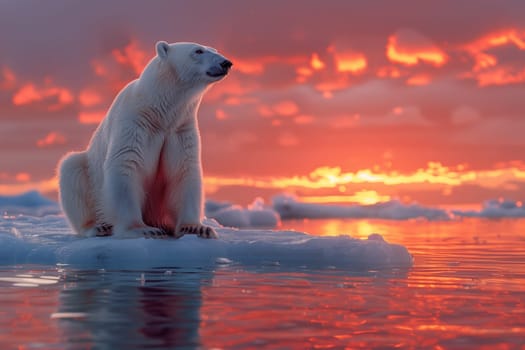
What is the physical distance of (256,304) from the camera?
199 inches

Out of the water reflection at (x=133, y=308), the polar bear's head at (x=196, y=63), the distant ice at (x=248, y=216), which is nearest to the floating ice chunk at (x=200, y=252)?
the water reflection at (x=133, y=308)

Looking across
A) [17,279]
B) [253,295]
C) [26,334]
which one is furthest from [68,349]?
[17,279]

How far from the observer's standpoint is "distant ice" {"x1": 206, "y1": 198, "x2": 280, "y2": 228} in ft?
117

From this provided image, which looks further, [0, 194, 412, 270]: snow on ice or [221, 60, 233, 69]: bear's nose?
[221, 60, 233, 69]: bear's nose

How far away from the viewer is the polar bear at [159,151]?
8438 millimetres

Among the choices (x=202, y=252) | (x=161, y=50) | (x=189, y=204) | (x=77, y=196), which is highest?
(x=161, y=50)

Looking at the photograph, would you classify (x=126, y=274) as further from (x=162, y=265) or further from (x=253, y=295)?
(x=253, y=295)

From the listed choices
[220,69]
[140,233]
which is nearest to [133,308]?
[140,233]

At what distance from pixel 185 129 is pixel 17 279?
9.41 feet

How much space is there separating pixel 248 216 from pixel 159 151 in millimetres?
28610

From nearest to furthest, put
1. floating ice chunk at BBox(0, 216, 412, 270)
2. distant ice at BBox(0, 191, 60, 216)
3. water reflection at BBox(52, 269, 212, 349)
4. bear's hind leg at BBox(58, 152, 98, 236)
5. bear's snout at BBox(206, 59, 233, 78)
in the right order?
water reflection at BBox(52, 269, 212, 349) → floating ice chunk at BBox(0, 216, 412, 270) → bear's snout at BBox(206, 59, 233, 78) → bear's hind leg at BBox(58, 152, 98, 236) → distant ice at BBox(0, 191, 60, 216)

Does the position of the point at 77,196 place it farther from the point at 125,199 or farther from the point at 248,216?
the point at 248,216

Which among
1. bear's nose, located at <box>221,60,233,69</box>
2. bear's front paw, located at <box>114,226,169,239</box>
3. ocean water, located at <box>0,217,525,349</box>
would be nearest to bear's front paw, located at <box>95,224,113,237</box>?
bear's front paw, located at <box>114,226,169,239</box>

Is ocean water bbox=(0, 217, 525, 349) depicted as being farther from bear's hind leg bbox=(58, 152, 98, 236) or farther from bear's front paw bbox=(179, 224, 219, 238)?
bear's hind leg bbox=(58, 152, 98, 236)
